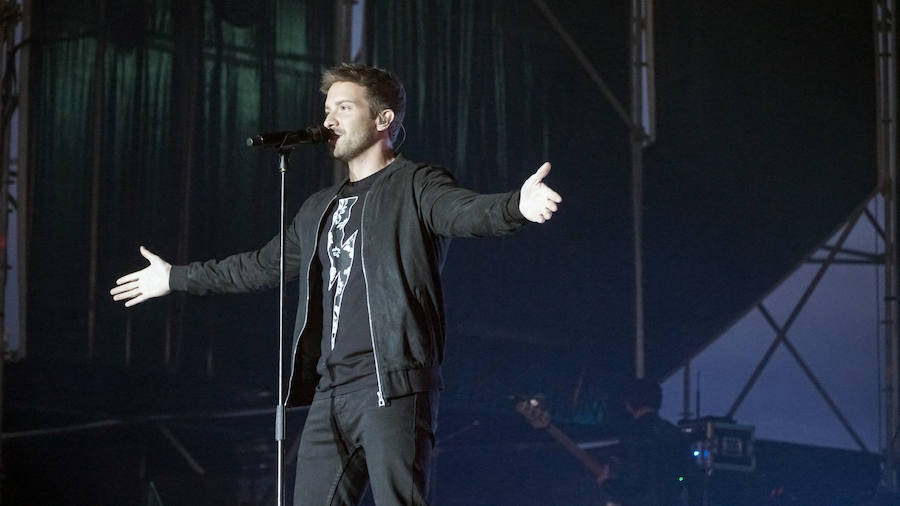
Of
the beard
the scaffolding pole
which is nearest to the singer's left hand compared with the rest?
the beard

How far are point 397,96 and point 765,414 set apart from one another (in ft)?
19.8

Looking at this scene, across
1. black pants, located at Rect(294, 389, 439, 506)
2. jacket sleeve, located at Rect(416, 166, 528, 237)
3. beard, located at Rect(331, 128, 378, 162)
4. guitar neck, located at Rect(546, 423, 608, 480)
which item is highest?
beard, located at Rect(331, 128, 378, 162)

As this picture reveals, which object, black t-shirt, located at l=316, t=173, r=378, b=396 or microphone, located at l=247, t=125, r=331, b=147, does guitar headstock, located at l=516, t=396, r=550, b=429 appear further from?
microphone, located at l=247, t=125, r=331, b=147

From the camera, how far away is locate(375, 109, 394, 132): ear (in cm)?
282

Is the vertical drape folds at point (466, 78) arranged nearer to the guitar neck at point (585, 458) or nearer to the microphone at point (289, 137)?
the guitar neck at point (585, 458)

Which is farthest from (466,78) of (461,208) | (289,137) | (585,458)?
(461,208)

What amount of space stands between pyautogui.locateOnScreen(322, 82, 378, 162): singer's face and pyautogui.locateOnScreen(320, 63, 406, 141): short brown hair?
17 millimetres

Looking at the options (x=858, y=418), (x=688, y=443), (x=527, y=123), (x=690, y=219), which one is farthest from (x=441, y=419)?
(x=858, y=418)

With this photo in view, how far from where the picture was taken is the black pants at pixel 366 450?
2436 mm

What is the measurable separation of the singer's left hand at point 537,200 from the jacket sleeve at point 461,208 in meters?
0.03

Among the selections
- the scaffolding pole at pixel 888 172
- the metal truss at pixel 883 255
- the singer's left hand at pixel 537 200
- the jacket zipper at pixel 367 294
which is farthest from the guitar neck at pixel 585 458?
the singer's left hand at pixel 537 200

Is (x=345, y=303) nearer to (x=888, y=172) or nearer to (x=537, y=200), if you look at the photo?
(x=537, y=200)

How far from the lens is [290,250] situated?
300 cm

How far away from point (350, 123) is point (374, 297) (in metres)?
0.50
